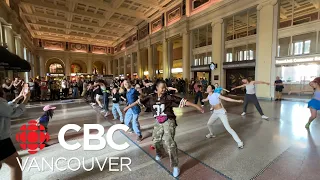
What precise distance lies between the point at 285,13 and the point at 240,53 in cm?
375

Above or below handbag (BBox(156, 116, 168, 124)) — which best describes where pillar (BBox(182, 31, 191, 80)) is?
above

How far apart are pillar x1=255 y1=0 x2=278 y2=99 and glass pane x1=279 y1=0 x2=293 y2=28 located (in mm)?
664

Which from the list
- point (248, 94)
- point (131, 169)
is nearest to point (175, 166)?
point (131, 169)

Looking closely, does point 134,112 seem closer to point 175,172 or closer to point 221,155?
point 175,172

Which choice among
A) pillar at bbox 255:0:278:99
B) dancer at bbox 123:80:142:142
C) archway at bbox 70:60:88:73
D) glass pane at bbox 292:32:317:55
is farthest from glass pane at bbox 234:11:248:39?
archway at bbox 70:60:88:73

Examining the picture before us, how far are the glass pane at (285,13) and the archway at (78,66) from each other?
38.6m

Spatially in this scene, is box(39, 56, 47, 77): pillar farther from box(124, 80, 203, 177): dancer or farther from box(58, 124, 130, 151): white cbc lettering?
box(124, 80, 203, 177): dancer

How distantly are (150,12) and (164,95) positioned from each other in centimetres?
2135

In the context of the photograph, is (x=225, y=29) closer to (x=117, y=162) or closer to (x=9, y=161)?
(x=117, y=162)

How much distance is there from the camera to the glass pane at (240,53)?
1284 cm

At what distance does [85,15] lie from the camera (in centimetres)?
2111

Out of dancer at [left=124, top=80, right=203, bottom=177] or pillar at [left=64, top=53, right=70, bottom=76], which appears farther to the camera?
pillar at [left=64, top=53, right=70, bottom=76]

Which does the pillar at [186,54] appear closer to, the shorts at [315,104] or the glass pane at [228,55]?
the glass pane at [228,55]

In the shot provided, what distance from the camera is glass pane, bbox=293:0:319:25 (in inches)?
373
